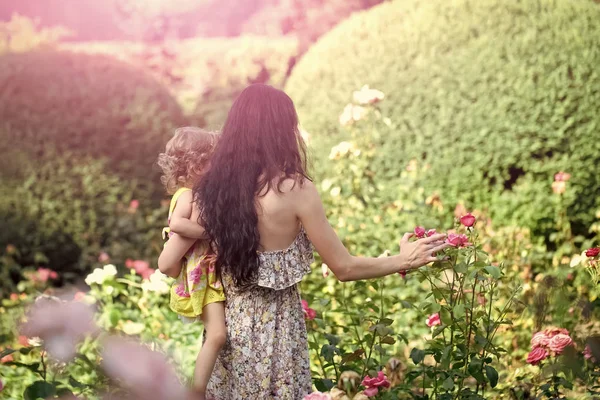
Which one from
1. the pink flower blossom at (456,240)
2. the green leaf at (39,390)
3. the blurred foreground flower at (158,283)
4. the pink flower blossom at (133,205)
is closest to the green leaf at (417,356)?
the pink flower blossom at (456,240)

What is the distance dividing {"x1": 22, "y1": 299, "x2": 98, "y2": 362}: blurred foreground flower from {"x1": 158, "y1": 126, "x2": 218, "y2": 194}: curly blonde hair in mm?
1157

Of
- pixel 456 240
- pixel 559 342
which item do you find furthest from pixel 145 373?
pixel 559 342

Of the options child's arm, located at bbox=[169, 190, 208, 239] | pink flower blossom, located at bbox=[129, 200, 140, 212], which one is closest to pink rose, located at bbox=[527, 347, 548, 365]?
child's arm, located at bbox=[169, 190, 208, 239]

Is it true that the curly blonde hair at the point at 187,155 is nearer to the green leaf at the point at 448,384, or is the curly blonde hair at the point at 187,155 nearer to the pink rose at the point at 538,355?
the green leaf at the point at 448,384

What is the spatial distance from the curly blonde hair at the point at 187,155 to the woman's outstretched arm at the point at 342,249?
0.46m

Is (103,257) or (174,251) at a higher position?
(103,257)

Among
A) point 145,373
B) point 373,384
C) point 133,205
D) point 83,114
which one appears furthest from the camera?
point 83,114

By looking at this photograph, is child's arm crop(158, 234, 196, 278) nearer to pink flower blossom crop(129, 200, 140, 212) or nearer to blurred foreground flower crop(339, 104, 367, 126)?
blurred foreground flower crop(339, 104, 367, 126)

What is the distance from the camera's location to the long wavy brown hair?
232 centimetres

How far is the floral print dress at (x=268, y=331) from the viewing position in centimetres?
241

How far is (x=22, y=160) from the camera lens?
5.41 metres

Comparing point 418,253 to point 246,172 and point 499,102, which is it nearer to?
point 246,172

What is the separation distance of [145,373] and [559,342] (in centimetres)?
194

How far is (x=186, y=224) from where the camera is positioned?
2.45 meters
